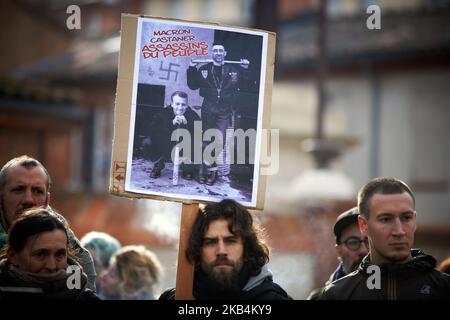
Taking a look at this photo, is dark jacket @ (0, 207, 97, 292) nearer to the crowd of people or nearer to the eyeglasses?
the crowd of people

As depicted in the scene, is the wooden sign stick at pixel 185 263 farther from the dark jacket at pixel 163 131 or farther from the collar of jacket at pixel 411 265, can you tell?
the collar of jacket at pixel 411 265

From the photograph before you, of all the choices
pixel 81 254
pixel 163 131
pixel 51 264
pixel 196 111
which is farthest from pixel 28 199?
pixel 196 111

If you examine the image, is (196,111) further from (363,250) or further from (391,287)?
(363,250)

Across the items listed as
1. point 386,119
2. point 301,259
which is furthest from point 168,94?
point 386,119

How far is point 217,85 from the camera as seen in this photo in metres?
4.45

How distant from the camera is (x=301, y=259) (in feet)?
36.7

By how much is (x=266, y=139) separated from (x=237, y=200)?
312 mm

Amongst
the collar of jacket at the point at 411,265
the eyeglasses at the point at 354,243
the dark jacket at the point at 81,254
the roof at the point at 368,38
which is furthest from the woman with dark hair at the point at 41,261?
the roof at the point at 368,38

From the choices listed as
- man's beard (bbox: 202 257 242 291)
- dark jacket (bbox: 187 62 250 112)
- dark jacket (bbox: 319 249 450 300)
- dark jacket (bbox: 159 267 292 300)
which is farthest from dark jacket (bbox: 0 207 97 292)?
dark jacket (bbox: 319 249 450 300)

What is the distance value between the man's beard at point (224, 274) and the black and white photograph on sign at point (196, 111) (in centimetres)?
31

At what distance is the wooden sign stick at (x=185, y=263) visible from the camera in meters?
4.26

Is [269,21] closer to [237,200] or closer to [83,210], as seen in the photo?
[83,210]

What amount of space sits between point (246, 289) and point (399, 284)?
0.67 meters

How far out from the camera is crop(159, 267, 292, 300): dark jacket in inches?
165
